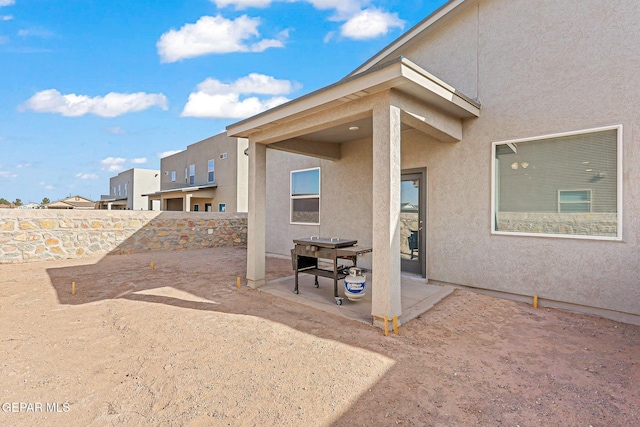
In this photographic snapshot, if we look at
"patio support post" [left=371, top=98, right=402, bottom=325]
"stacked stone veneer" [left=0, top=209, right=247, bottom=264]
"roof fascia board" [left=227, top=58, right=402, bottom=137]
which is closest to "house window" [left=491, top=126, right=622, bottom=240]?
"patio support post" [left=371, top=98, right=402, bottom=325]

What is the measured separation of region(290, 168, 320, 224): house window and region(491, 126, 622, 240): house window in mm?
4520

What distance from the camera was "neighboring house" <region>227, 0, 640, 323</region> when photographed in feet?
12.7

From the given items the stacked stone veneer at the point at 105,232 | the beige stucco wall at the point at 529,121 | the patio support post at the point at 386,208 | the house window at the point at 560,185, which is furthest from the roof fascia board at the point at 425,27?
the stacked stone veneer at the point at 105,232

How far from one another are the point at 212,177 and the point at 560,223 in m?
18.4

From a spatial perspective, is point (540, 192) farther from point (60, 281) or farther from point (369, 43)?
point (60, 281)

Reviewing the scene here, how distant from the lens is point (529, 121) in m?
4.73

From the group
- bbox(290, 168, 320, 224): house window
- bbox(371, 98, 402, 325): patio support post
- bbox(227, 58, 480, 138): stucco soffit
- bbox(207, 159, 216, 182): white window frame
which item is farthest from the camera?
bbox(207, 159, 216, 182): white window frame

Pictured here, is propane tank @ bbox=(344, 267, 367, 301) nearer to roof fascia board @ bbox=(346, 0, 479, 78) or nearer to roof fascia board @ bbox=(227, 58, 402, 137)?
roof fascia board @ bbox=(227, 58, 402, 137)

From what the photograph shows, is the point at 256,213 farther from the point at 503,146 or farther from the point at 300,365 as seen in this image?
the point at 503,146

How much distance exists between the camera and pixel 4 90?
59.1 feet

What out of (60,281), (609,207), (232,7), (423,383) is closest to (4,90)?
(232,7)

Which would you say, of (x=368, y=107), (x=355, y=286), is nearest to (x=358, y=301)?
(x=355, y=286)

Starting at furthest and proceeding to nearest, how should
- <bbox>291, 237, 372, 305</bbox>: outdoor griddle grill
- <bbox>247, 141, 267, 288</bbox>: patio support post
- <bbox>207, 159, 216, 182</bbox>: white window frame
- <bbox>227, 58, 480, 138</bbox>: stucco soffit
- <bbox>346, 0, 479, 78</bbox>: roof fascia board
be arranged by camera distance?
<bbox>207, 159, 216, 182</bbox>: white window frame
<bbox>247, 141, 267, 288</bbox>: patio support post
<bbox>346, 0, 479, 78</bbox>: roof fascia board
<bbox>291, 237, 372, 305</bbox>: outdoor griddle grill
<bbox>227, 58, 480, 138</bbox>: stucco soffit

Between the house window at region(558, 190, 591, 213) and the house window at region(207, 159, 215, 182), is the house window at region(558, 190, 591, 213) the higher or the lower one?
the lower one
